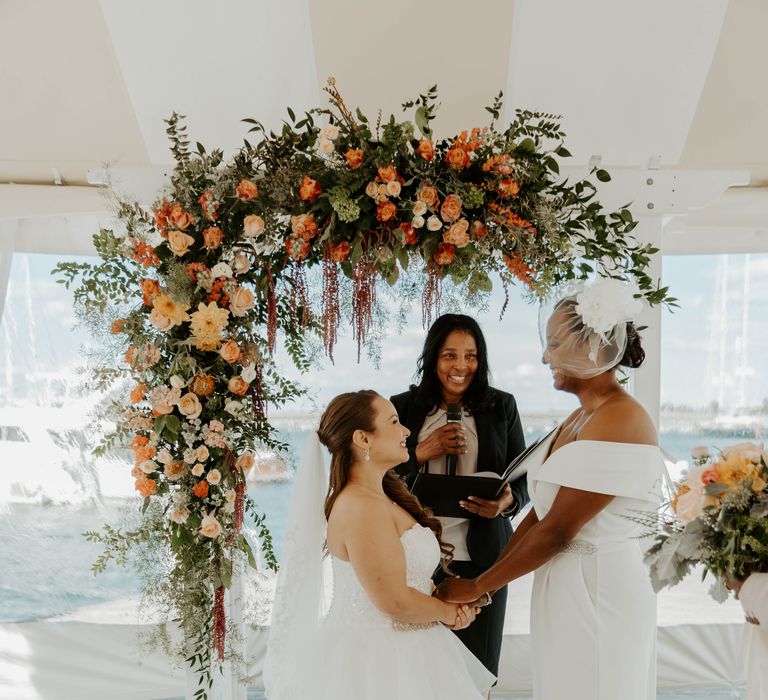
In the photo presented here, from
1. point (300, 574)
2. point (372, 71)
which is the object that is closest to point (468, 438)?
point (300, 574)

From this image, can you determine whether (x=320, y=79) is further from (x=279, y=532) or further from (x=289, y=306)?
(x=279, y=532)

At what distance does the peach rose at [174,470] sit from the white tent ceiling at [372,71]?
57.2 inches

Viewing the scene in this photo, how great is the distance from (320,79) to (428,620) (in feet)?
12.1

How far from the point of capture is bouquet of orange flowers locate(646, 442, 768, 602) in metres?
2.07

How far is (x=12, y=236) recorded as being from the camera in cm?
493

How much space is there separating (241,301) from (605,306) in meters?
1.33

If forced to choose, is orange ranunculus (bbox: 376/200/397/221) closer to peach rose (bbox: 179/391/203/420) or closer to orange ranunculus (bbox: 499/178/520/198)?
orange ranunculus (bbox: 499/178/520/198)

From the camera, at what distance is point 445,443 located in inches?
134

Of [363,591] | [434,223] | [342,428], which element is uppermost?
[434,223]

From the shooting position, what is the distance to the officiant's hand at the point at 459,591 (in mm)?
2930

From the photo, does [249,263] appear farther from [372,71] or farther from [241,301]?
[372,71]

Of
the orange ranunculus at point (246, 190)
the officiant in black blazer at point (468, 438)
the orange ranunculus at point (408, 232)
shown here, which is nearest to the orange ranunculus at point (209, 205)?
the orange ranunculus at point (246, 190)

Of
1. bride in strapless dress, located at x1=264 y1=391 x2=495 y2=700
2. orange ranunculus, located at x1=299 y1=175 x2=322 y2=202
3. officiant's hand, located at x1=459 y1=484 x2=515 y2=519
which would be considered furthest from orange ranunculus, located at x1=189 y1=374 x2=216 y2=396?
officiant's hand, located at x1=459 y1=484 x2=515 y2=519

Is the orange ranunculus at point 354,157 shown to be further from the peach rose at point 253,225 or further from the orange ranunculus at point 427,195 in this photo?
the peach rose at point 253,225
